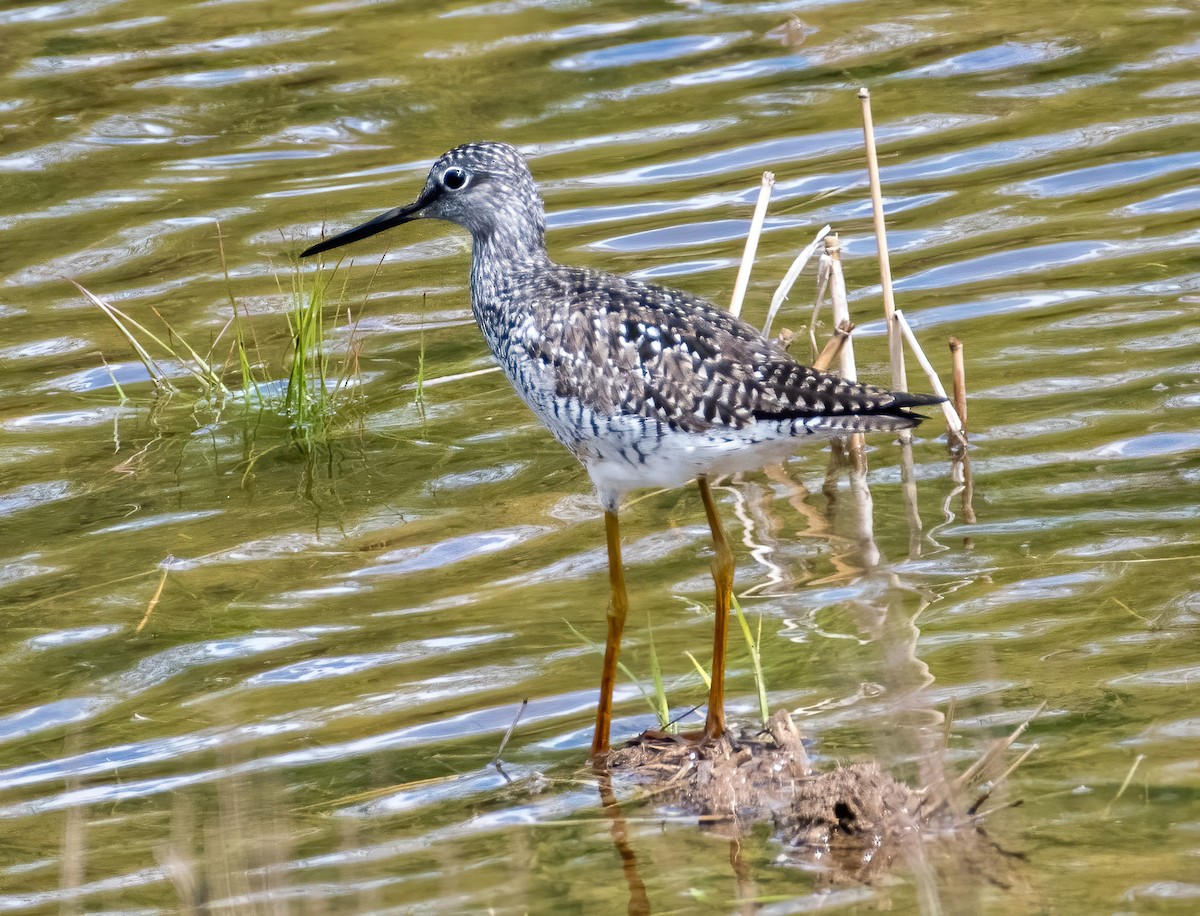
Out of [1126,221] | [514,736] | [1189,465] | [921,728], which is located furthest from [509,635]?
[1126,221]

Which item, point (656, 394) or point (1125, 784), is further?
point (656, 394)

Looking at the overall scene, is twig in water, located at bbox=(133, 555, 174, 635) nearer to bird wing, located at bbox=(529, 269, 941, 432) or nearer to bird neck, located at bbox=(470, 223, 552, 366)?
bird neck, located at bbox=(470, 223, 552, 366)

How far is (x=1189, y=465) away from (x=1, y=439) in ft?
19.1

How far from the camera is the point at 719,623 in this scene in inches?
233

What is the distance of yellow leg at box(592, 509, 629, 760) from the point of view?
19.2ft

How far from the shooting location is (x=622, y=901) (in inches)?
194

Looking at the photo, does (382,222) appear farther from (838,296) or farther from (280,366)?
(280,366)

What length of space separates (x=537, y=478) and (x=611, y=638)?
2.28 metres

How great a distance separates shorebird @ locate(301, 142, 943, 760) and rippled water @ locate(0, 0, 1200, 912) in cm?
Answer: 75

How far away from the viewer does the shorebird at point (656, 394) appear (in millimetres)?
5664

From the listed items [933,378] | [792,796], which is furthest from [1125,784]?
[933,378]

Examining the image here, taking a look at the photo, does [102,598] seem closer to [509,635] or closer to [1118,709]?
[509,635]

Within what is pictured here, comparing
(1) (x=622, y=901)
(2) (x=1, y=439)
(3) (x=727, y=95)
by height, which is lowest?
(1) (x=622, y=901)

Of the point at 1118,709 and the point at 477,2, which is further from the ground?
the point at 477,2
